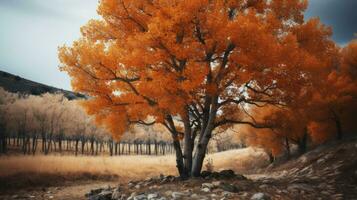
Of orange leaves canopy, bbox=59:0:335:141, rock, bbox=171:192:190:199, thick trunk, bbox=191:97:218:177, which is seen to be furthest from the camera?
thick trunk, bbox=191:97:218:177

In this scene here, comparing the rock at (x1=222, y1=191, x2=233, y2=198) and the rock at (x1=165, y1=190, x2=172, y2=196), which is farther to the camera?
the rock at (x1=165, y1=190, x2=172, y2=196)

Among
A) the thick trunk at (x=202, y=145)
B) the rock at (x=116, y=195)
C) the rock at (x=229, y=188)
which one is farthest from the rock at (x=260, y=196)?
the rock at (x=116, y=195)

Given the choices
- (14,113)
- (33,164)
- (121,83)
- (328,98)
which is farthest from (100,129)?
(121,83)

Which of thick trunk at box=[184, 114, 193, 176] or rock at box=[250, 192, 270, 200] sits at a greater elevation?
thick trunk at box=[184, 114, 193, 176]

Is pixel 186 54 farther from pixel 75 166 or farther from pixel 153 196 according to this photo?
pixel 75 166

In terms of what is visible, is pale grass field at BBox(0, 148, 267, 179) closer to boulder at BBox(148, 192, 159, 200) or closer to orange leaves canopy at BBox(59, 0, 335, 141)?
orange leaves canopy at BBox(59, 0, 335, 141)

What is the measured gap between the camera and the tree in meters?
11.8

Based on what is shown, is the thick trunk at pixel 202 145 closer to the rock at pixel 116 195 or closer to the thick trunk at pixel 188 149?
the thick trunk at pixel 188 149

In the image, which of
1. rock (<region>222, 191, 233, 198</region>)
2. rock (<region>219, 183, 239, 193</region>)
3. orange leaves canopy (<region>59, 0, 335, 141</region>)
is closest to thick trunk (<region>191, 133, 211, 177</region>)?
orange leaves canopy (<region>59, 0, 335, 141</region>)

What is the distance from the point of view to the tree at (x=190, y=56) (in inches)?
464

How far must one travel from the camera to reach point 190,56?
12.7 metres

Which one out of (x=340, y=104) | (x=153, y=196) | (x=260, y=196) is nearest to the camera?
(x=260, y=196)

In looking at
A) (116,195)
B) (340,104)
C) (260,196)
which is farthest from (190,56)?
(340,104)

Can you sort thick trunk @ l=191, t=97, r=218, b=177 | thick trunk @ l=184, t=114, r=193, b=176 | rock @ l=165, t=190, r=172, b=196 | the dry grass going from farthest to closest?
the dry grass
thick trunk @ l=184, t=114, r=193, b=176
thick trunk @ l=191, t=97, r=218, b=177
rock @ l=165, t=190, r=172, b=196
